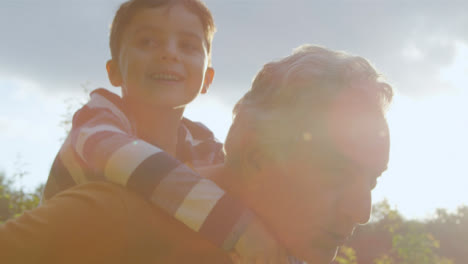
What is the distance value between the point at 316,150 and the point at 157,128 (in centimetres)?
171

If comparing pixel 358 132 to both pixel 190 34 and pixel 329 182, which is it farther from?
pixel 190 34

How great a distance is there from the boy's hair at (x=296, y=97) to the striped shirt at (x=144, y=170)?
0.60ft

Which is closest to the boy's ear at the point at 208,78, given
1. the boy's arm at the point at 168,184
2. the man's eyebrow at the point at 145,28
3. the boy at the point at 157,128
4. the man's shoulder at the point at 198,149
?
the boy at the point at 157,128

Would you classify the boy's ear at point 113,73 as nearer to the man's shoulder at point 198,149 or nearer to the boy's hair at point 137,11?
the boy's hair at point 137,11

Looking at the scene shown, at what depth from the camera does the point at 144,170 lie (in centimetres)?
165

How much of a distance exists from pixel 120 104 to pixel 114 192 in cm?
→ 166

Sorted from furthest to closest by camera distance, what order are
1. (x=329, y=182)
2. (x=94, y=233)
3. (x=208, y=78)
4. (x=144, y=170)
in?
(x=208, y=78) → (x=144, y=170) → (x=329, y=182) → (x=94, y=233)

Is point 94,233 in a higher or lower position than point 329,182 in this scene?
lower

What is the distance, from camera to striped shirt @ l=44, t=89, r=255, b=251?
1.39 m

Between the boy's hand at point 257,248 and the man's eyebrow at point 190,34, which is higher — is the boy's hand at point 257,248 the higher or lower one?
the lower one

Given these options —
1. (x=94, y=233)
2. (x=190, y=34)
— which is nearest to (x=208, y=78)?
(x=190, y=34)

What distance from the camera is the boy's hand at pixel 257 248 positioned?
133cm

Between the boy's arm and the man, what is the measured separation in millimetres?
56

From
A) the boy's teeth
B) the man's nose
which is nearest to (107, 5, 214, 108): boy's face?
the boy's teeth
